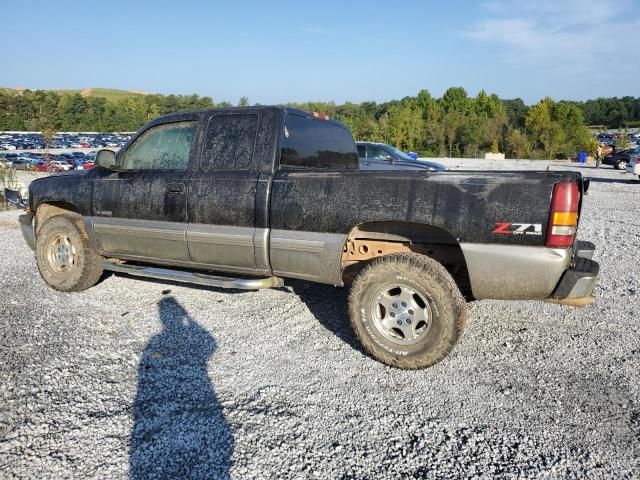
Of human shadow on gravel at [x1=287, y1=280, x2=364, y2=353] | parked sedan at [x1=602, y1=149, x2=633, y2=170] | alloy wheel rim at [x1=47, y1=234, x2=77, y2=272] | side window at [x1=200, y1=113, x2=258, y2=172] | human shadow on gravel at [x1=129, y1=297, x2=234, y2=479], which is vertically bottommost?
human shadow on gravel at [x1=129, y1=297, x2=234, y2=479]

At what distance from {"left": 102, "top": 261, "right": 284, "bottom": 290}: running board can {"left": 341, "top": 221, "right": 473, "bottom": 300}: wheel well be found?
0.69 m

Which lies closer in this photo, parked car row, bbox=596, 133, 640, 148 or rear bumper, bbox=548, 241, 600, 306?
rear bumper, bbox=548, 241, 600, 306

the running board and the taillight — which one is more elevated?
the taillight

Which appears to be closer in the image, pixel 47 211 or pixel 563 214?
pixel 563 214

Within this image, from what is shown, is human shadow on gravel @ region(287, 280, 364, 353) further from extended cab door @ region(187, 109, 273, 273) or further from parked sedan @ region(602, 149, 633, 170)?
parked sedan @ region(602, 149, 633, 170)

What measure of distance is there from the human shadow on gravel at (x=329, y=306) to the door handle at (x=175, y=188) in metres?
1.73

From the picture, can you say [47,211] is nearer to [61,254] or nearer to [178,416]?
[61,254]

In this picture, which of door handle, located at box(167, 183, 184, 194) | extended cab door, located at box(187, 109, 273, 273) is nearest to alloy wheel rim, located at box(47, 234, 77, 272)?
door handle, located at box(167, 183, 184, 194)

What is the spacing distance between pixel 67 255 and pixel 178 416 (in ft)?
10.4

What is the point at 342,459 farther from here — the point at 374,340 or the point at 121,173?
the point at 121,173

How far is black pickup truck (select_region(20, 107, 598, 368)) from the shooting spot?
10.2 ft

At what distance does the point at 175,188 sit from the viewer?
4270 mm

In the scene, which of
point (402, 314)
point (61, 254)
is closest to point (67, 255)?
point (61, 254)

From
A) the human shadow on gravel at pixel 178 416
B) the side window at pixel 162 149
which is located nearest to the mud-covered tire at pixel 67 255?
the side window at pixel 162 149
